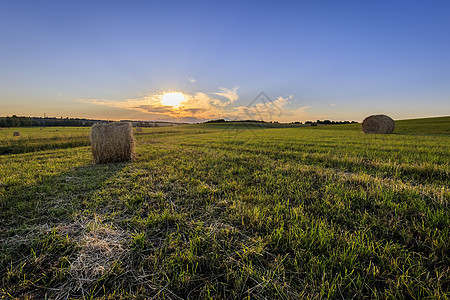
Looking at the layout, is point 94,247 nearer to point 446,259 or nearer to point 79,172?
point 446,259

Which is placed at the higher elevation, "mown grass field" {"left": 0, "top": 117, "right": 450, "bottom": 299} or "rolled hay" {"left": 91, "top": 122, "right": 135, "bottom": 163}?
"rolled hay" {"left": 91, "top": 122, "right": 135, "bottom": 163}

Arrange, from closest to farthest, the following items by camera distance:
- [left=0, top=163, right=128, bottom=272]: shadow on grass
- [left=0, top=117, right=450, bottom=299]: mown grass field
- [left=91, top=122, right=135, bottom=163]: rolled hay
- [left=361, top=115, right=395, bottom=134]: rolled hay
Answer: [left=0, top=117, right=450, bottom=299]: mown grass field, [left=0, top=163, right=128, bottom=272]: shadow on grass, [left=91, top=122, right=135, bottom=163]: rolled hay, [left=361, top=115, right=395, bottom=134]: rolled hay

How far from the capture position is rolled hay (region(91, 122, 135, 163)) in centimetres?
808

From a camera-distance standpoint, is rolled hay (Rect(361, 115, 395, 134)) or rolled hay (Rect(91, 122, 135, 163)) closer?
rolled hay (Rect(91, 122, 135, 163))

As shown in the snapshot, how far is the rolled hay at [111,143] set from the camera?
318 inches

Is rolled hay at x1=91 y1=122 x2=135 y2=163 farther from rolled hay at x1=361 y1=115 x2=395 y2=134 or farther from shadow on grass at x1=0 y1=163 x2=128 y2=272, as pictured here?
rolled hay at x1=361 y1=115 x2=395 y2=134

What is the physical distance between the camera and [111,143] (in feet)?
26.7

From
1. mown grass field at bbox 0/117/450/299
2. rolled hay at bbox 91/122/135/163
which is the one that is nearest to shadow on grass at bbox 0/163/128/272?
mown grass field at bbox 0/117/450/299

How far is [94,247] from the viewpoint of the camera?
7.91ft

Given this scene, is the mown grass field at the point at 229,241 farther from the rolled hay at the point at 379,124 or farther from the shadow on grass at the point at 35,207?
the rolled hay at the point at 379,124

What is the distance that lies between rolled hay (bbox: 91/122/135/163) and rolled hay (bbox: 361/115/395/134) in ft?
99.3

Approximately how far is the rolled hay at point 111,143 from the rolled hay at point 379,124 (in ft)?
99.3

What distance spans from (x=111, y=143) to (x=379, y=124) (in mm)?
31260

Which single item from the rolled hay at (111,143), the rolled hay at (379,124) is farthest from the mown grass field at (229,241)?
the rolled hay at (379,124)
